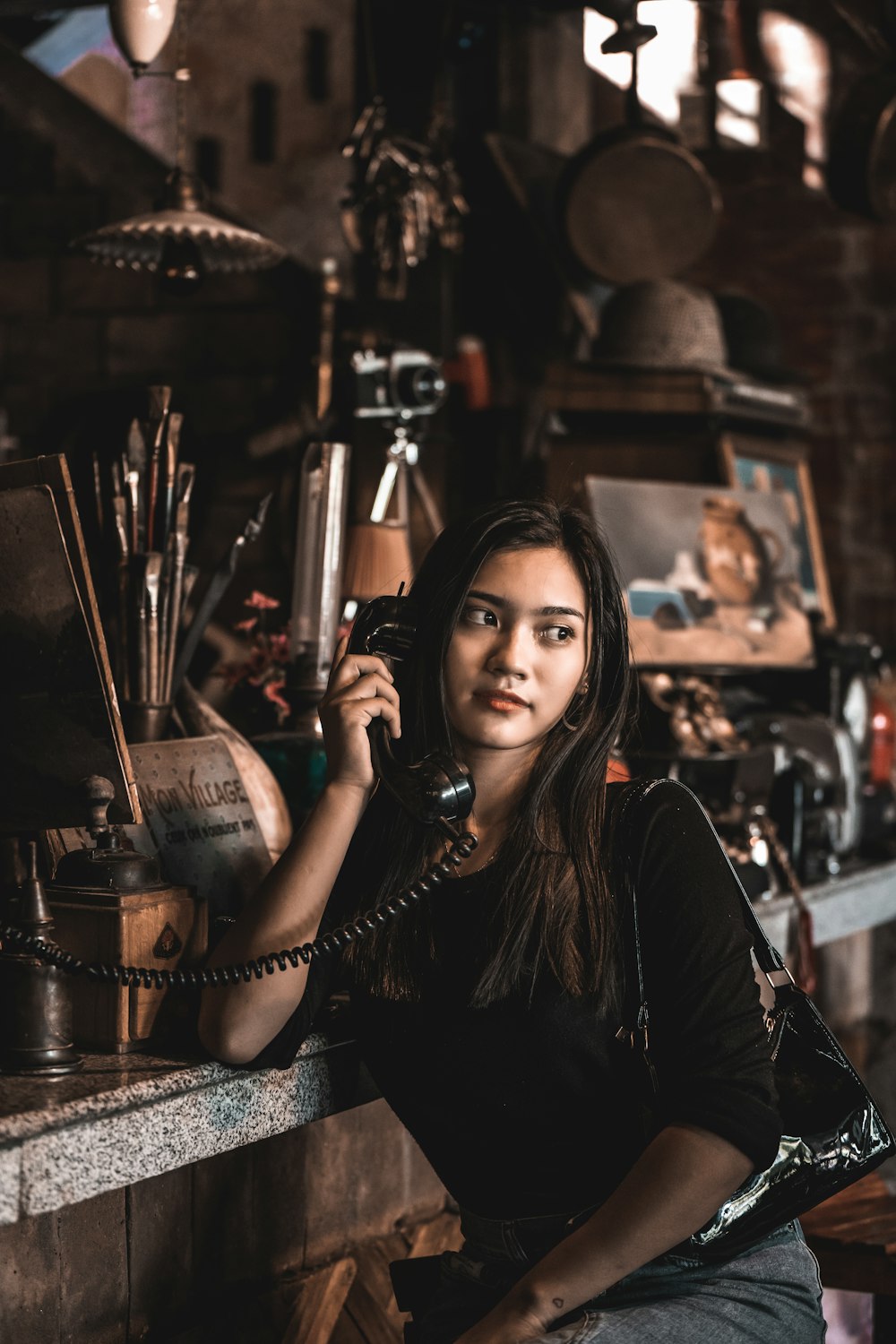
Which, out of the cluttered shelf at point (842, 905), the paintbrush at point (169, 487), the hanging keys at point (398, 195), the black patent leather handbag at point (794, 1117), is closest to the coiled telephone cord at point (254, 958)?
the black patent leather handbag at point (794, 1117)

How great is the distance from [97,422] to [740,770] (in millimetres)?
2326

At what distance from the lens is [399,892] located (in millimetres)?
1880

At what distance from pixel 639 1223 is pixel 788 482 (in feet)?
10.5

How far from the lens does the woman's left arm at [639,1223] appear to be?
1.64m

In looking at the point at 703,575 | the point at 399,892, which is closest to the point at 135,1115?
the point at 399,892

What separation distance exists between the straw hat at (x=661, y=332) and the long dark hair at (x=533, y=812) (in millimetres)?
2321

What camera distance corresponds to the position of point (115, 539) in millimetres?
2320

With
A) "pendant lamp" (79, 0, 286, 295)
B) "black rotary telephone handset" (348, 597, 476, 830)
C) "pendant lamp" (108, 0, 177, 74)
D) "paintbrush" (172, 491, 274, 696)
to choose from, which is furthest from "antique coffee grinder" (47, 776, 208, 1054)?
"pendant lamp" (79, 0, 286, 295)

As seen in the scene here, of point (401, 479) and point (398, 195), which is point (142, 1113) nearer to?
point (401, 479)

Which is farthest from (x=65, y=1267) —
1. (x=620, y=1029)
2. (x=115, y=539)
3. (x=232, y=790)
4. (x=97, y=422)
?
(x=97, y=422)

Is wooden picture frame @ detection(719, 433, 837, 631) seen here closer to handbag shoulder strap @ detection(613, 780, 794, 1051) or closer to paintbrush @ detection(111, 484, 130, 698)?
paintbrush @ detection(111, 484, 130, 698)

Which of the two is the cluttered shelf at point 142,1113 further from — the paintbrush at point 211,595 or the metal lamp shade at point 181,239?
the metal lamp shade at point 181,239

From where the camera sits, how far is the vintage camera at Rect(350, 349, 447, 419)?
3828 mm

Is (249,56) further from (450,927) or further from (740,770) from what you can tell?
(450,927)
